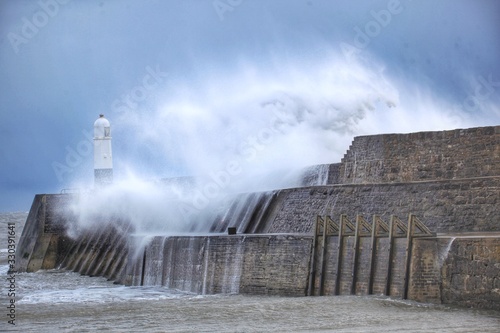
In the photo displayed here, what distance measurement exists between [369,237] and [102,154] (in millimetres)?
21332

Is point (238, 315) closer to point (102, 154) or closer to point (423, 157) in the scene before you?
point (423, 157)

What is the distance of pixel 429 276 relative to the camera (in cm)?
1853

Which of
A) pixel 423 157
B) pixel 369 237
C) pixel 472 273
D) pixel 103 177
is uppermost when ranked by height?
pixel 103 177

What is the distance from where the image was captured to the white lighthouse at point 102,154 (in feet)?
129

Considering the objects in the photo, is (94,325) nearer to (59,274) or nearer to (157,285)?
(157,285)

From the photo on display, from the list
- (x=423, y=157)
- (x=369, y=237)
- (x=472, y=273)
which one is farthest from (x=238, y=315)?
(x=423, y=157)

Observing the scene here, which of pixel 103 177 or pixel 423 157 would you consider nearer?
pixel 423 157

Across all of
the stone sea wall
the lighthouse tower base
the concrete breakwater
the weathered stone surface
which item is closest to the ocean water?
the weathered stone surface

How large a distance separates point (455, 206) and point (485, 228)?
2.81 feet

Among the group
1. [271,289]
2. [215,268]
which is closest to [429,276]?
[271,289]

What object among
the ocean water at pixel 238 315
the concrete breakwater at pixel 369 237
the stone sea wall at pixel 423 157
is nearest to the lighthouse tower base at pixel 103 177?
the concrete breakwater at pixel 369 237

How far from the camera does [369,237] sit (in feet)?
66.2

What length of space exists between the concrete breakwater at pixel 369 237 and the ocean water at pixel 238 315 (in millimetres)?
543

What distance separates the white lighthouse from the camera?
1550 inches
